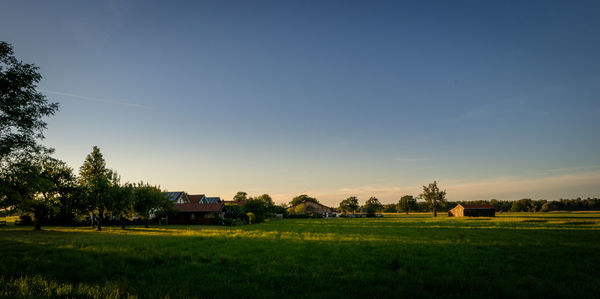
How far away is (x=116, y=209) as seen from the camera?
41312 millimetres

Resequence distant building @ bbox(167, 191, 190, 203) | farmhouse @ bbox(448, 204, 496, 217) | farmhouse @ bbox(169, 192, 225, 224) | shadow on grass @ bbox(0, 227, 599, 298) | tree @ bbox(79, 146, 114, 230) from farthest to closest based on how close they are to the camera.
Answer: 1. farmhouse @ bbox(448, 204, 496, 217)
2. distant building @ bbox(167, 191, 190, 203)
3. farmhouse @ bbox(169, 192, 225, 224)
4. tree @ bbox(79, 146, 114, 230)
5. shadow on grass @ bbox(0, 227, 599, 298)

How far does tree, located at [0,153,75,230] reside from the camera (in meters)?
28.2

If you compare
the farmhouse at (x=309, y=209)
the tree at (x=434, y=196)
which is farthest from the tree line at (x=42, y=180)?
the tree at (x=434, y=196)

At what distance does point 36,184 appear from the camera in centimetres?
3070

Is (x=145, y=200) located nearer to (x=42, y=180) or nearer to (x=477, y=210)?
(x=42, y=180)

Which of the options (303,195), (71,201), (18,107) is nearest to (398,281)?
(18,107)

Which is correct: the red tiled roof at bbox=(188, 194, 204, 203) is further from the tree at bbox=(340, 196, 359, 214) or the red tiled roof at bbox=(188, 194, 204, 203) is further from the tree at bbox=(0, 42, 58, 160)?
the tree at bbox=(340, 196, 359, 214)

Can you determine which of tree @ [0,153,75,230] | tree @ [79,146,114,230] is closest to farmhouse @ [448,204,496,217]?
tree @ [79,146,114,230]

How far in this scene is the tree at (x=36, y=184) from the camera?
28156 mm

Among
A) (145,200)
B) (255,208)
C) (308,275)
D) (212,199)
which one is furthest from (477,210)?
(308,275)

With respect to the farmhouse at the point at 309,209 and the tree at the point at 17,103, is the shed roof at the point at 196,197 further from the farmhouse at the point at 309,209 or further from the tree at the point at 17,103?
the tree at the point at 17,103

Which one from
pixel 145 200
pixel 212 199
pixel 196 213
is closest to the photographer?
pixel 145 200

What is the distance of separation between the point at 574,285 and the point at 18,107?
40.2 m

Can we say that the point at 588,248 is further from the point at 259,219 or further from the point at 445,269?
the point at 259,219
